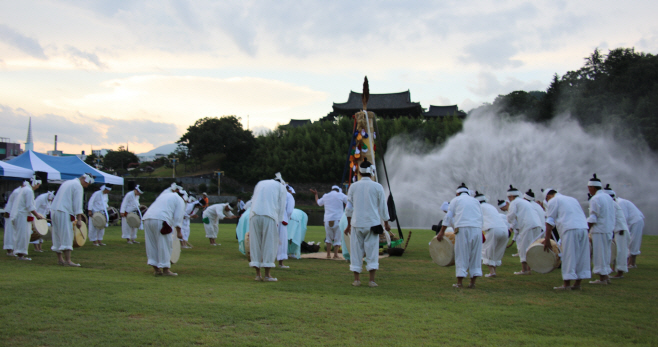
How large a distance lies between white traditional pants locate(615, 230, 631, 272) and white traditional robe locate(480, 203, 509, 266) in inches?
82.7

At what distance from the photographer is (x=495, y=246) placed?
9.30 metres

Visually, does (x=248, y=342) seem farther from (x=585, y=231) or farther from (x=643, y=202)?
(x=643, y=202)

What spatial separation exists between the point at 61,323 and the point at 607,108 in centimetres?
4669

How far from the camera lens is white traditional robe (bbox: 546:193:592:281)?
24.2 ft

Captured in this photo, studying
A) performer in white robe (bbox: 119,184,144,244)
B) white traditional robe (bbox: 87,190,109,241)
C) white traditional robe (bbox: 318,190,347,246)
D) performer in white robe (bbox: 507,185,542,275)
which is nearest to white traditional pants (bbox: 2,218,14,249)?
white traditional robe (bbox: 87,190,109,241)

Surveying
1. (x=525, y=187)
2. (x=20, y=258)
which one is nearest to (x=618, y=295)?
(x=20, y=258)

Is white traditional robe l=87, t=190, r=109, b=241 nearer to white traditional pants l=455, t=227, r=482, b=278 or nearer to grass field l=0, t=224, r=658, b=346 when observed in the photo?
grass field l=0, t=224, r=658, b=346

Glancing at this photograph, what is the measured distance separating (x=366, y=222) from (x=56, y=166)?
17.8 m

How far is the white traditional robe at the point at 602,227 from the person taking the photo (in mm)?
8008

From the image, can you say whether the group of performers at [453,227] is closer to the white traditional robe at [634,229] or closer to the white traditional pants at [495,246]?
the white traditional pants at [495,246]

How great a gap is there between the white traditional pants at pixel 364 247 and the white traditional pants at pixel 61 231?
5.75 metres

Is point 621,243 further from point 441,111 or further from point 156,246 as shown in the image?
point 441,111

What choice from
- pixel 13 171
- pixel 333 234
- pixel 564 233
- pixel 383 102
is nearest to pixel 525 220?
pixel 564 233

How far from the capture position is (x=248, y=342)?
4.25 m
